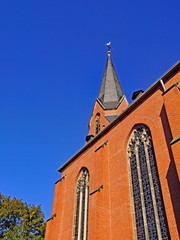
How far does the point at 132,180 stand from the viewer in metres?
11.4

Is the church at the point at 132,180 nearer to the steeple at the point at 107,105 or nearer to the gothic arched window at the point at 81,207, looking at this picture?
the gothic arched window at the point at 81,207

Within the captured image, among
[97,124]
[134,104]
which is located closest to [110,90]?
[97,124]

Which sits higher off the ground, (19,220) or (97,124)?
(97,124)

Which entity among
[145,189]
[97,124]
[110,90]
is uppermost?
[110,90]

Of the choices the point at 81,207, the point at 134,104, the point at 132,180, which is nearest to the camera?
the point at 132,180

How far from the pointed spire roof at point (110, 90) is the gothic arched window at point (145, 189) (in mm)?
9860

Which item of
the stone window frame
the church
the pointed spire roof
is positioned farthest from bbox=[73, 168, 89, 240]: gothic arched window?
the pointed spire roof

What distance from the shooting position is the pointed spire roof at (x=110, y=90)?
22.3 m

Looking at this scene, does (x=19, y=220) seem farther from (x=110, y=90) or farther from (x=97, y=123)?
(x=110, y=90)

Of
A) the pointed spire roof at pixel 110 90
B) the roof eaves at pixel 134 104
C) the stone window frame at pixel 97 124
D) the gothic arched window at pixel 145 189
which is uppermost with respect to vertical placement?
the pointed spire roof at pixel 110 90

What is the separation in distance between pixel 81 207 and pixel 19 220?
37.1ft

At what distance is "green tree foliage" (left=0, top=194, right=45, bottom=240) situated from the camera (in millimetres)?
21078

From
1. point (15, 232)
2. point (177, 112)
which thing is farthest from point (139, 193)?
point (15, 232)

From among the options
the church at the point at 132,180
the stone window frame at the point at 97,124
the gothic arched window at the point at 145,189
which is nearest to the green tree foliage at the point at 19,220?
the church at the point at 132,180
